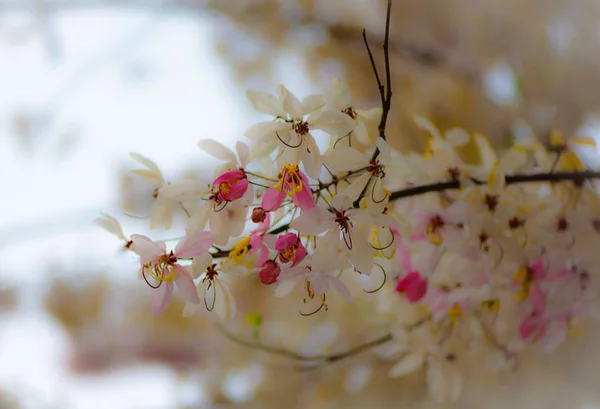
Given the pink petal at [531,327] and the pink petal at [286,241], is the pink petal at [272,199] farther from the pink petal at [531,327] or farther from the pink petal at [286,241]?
the pink petal at [531,327]

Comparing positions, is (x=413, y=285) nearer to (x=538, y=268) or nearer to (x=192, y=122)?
(x=538, y=268)

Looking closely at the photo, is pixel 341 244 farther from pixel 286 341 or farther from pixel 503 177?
pixel 286 341

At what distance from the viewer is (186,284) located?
0.55 feet

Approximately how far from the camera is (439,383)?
0.26 meters

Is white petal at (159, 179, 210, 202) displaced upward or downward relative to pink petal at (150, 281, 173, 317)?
upward

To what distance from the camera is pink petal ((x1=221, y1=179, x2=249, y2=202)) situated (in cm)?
17

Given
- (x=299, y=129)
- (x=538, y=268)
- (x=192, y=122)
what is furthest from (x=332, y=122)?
(x=192, y=122)

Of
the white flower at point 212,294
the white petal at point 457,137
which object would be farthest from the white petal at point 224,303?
the white petal at point 457,137

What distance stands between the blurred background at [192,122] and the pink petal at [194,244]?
22cm

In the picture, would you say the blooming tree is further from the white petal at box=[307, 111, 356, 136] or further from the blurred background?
the blurred background

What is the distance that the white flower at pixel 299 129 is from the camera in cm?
17

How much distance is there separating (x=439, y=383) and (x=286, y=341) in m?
0.28

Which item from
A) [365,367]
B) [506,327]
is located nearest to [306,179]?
[506,327]

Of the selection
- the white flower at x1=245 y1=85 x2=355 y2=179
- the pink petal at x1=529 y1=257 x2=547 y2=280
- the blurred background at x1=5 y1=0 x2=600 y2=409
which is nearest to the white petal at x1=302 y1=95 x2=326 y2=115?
the white flower at x1=245 y1=85 x2=355 y2=179
